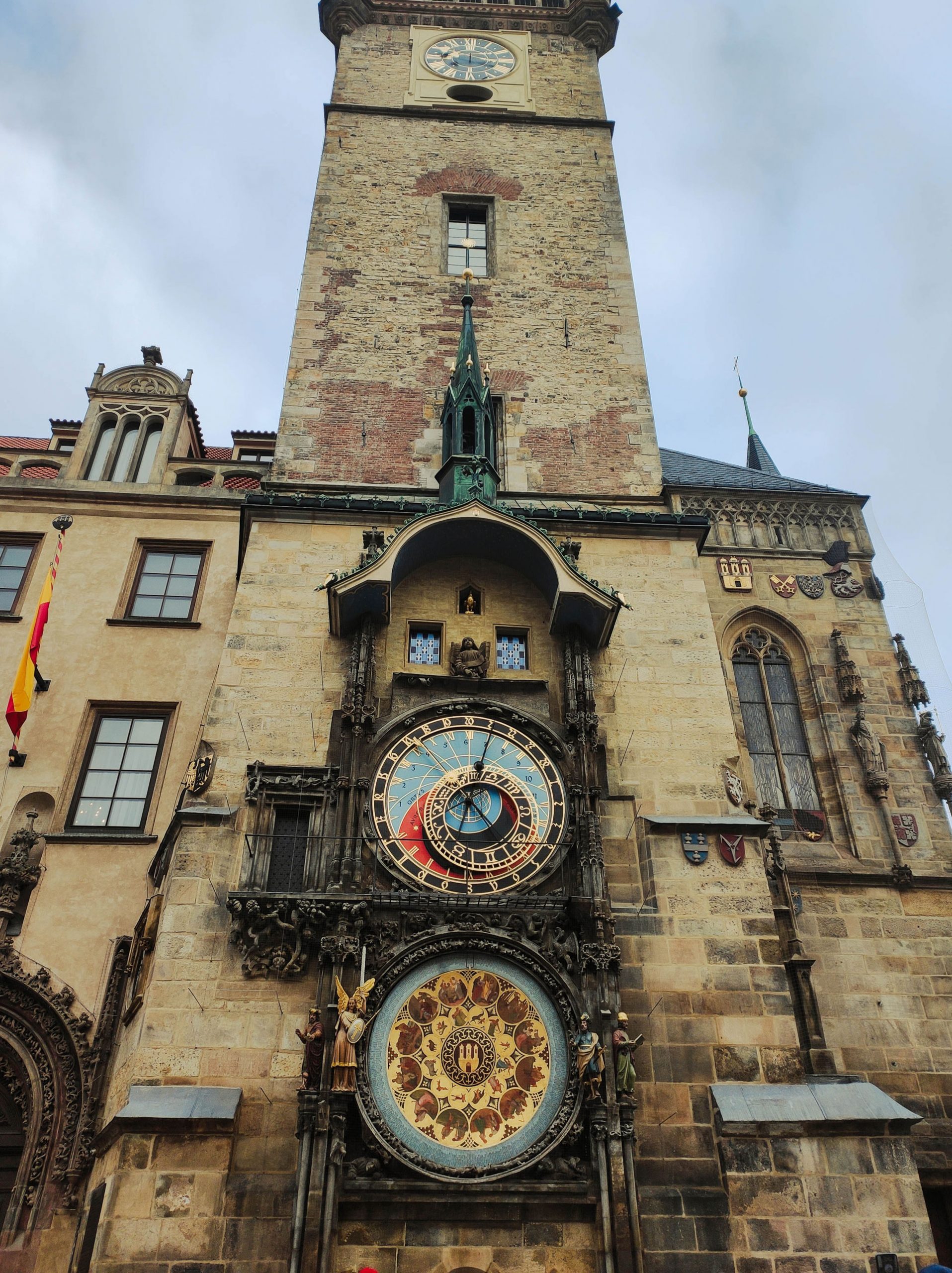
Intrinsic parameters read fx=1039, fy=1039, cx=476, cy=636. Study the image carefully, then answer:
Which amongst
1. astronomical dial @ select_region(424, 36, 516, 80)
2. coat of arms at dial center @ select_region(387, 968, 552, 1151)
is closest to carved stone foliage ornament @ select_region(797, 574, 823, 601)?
coat of arms at dial center @ select_region(387, 968, 552, 1151)

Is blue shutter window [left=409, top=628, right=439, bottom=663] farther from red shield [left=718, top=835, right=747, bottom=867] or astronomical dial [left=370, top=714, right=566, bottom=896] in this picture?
red shield [left=718, top=835, right=747, bottom=867]

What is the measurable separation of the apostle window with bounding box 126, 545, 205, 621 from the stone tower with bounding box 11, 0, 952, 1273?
1.78m

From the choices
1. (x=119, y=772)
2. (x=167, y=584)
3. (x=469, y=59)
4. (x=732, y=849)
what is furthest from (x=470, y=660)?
(x=469, y=59)

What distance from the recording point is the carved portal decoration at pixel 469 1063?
8023 mm

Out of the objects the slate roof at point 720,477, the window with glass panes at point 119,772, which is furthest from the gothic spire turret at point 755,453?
the window with glass panes at point 119,772

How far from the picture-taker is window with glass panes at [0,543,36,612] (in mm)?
13766


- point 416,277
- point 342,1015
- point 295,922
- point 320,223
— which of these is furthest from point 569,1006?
point 320,223

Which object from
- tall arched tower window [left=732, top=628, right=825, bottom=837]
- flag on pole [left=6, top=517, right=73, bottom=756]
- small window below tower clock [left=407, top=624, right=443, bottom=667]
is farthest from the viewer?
tall arched tower window [left=732, top=628, right=825, bottom=837]

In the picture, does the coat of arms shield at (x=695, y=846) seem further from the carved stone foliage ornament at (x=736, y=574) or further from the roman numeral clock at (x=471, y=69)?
the roman numeral clock at (x=471, y=69)

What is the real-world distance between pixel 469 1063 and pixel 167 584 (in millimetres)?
8123

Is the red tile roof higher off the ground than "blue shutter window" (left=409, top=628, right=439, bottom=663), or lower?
higher

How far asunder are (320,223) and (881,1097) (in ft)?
48.2

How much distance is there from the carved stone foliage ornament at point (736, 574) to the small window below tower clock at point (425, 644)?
14.8ft

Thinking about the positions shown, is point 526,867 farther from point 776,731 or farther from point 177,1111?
point 776,731
